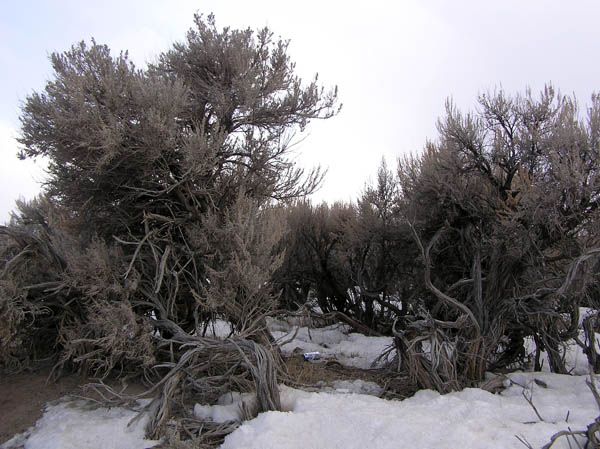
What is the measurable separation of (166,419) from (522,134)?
6.06 meters

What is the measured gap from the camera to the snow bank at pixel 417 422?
463cm

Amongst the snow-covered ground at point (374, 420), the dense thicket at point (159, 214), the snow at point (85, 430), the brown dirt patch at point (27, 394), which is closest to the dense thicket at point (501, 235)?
the snow-covered ground at point (374, 420)

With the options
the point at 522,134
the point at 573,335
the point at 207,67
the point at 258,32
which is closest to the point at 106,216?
the point at 207,67

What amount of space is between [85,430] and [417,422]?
354 centimetres

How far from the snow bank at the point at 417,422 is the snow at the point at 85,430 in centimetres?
119

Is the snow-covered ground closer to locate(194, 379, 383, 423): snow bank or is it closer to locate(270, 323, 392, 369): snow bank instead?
locate(194, 379, 383, 423): snow bank

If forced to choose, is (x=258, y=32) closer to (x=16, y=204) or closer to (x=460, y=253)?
(x=460, y=253)

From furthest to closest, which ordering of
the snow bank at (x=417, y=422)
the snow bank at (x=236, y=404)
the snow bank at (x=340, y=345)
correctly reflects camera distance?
1. the snow bank at (x=340, y=345)
2. the snow bank at (x=236, y=404)
3. the snow bank at (x=417, y=422)

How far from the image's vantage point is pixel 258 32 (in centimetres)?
835

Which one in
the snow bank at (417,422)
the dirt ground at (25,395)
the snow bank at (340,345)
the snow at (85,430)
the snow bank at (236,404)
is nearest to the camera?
the snow bank at (417,422)

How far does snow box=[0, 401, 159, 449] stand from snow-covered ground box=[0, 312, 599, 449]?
0.01 m

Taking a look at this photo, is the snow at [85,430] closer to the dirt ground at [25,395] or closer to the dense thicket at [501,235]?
the dirt ground at [25,395]

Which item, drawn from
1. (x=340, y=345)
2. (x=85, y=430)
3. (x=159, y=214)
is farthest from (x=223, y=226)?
(x=340, y=345)

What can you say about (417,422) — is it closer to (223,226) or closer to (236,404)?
(236,404)
